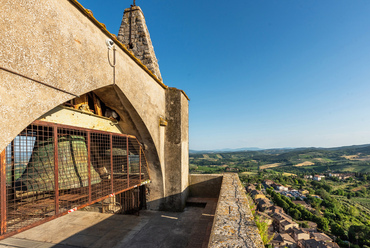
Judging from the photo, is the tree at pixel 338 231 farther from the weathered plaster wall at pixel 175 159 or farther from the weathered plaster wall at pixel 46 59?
the weathered plaster wall at pixel 46 59

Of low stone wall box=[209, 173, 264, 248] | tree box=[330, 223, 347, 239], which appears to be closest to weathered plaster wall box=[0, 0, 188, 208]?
low stone wall box=[209, 173, 264, 248]

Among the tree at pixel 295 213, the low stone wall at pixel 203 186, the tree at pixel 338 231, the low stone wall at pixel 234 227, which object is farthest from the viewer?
the tree at pixel 295 213

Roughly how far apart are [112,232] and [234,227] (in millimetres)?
3926

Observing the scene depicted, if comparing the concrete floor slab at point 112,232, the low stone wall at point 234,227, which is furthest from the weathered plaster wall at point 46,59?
the concrete floor slab at point 112,232

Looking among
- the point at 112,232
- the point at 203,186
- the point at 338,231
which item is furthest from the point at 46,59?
the point at 338,231

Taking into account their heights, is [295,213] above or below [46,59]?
below

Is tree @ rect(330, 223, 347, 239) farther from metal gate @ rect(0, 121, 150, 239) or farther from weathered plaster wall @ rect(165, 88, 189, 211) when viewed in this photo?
metal gate @ rect(0, 121, 150, 239)

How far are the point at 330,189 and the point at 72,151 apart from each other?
4192 inches

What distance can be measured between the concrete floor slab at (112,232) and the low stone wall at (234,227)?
1.67 m

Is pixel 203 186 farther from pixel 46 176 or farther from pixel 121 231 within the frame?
pixel 46 176

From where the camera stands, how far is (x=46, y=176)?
3.34 meters

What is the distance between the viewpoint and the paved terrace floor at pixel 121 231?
15.2 feet

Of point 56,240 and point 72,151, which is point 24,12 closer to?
point 72,151

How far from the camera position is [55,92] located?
2.64 meters
